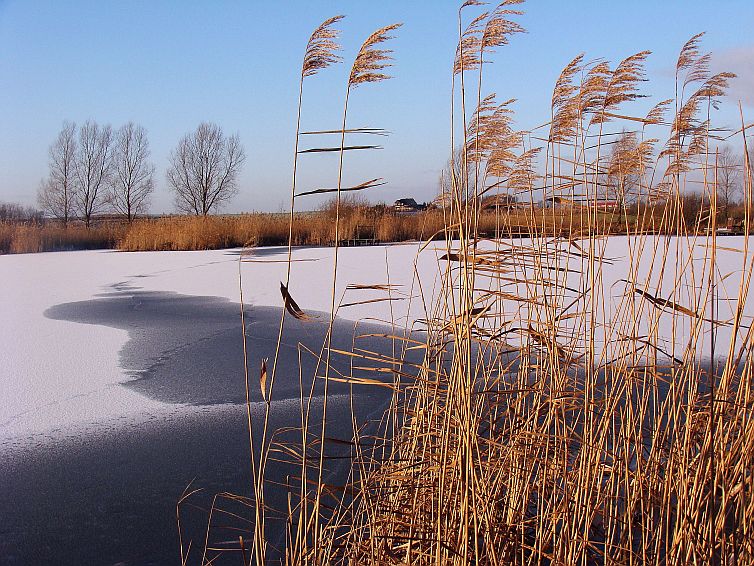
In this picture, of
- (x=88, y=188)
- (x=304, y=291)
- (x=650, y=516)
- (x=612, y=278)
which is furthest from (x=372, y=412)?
(x=88, y=188)

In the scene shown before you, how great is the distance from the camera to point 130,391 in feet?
10.8

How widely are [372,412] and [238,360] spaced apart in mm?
1266

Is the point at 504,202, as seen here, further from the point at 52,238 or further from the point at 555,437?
the point at 52,238

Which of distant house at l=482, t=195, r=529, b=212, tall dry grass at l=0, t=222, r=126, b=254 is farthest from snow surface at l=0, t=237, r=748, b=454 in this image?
tall dry grass at l=0, t=222, r=126, b=254

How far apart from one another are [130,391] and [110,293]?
3451mm

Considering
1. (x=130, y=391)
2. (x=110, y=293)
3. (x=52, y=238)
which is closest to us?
(x=130, y=391)

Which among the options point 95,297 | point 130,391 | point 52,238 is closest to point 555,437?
point 130,391

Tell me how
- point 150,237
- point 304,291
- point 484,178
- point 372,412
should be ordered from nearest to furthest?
point 484,178 → point 372,412 → point 304,291 → point 150,237

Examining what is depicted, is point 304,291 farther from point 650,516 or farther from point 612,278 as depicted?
point 650,516

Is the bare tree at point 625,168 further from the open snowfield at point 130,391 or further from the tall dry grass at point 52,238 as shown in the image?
the tall dry grass at point 52,238

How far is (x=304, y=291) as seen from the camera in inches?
236

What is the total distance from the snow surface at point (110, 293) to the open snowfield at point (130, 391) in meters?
0.02

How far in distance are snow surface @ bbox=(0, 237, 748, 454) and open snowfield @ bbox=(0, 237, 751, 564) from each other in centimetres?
2

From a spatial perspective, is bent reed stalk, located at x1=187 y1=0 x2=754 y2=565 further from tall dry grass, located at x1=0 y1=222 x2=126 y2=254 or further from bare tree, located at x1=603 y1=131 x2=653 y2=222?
tall dry grass, located at x1=0 y1=222 x2=126 y2=254
